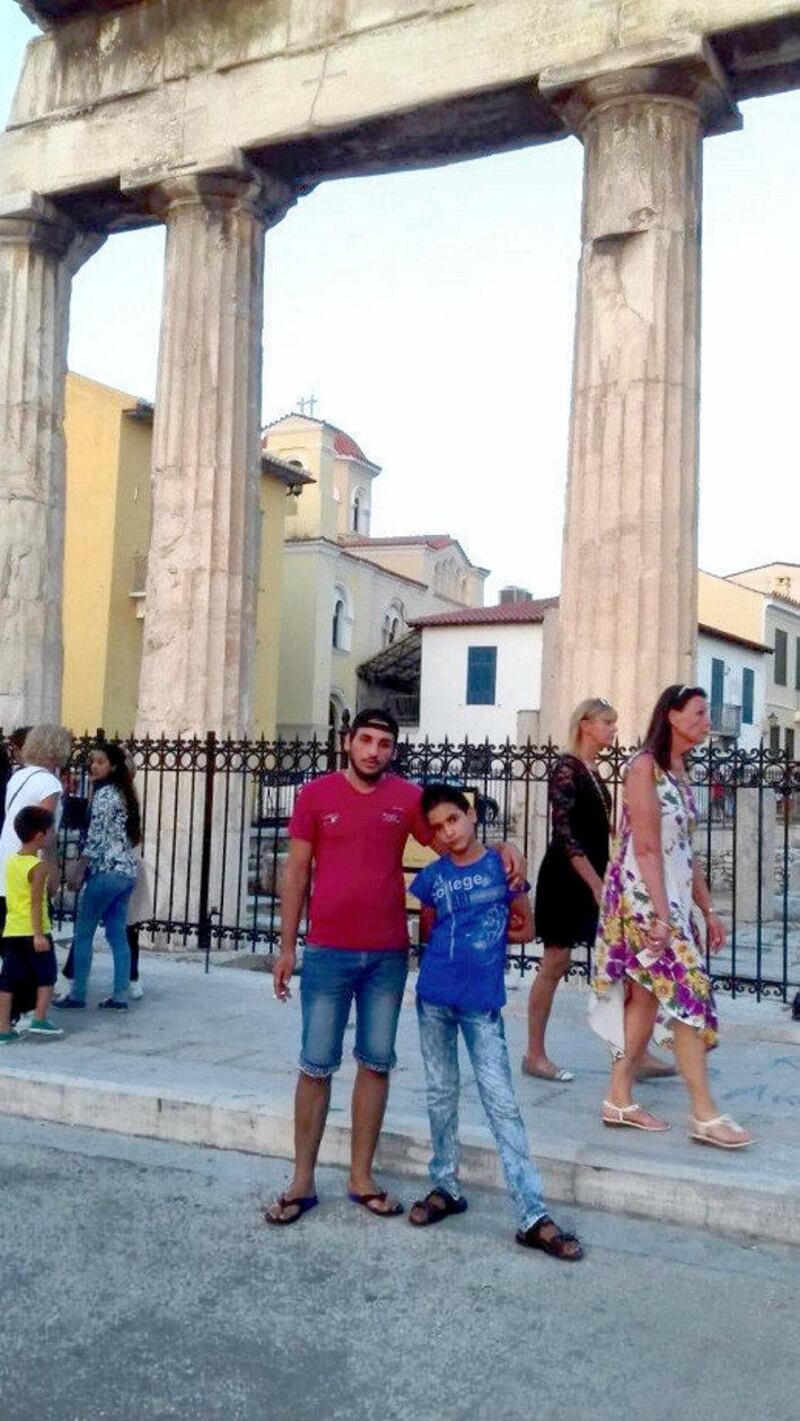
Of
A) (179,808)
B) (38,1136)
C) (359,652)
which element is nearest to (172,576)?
(179,808)

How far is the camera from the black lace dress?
22.0ft

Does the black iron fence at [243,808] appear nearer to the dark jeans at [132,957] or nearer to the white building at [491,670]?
the dark jeans at [132,957]

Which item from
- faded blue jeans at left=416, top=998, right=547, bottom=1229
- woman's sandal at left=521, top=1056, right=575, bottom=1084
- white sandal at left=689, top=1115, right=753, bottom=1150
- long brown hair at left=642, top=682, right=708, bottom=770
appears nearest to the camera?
faded blue jeans at left=416, top=998, right=547, bottom=1229

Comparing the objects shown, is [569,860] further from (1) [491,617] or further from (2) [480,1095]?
(1) [491,617]

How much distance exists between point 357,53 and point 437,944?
9.68m

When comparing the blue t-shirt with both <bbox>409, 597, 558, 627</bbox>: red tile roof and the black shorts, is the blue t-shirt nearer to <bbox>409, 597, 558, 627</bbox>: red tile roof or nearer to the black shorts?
the black shorts

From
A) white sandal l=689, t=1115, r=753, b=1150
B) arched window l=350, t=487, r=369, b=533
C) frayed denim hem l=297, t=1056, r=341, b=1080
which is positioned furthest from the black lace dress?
arched window l=350, t=487, r=369, b=533

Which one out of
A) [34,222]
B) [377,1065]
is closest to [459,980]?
[377,1065]

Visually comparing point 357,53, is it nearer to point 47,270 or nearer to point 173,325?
point 173,325

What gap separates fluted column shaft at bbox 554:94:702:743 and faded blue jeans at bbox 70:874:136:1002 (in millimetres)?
3729

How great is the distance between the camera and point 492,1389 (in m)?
3.57

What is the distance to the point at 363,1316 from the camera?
13.3 feet

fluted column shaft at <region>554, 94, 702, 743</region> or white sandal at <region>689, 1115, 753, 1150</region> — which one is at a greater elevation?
fluted column shaft at <region>554, 94, 702, 743</region>

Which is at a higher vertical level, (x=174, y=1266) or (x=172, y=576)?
(x=172, y=576)
